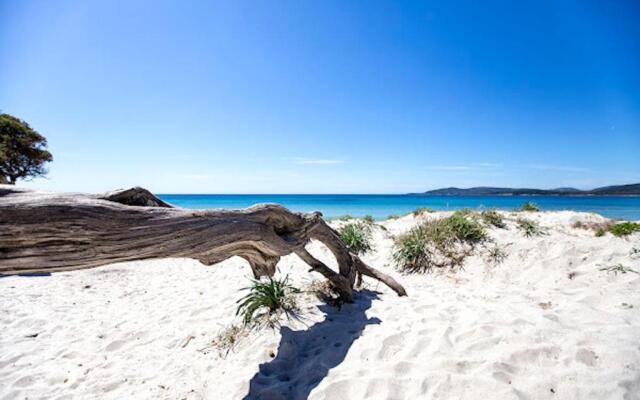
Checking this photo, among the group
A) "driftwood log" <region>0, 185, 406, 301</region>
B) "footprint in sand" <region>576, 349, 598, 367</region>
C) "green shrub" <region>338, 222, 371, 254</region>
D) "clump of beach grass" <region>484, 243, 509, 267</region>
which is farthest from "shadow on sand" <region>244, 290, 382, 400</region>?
"green shrub" <region>338, 222, 371, 254</region>

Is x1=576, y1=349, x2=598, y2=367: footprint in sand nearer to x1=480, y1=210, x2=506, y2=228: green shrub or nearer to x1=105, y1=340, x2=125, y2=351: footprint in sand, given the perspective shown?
x1=105, y1=340, x2=125, y2=351: footprint in sand

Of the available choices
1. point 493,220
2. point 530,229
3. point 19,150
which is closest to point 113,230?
point 530,229

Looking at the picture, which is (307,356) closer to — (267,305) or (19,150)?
(267,305)

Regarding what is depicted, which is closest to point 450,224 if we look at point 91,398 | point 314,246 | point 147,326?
point 314,246

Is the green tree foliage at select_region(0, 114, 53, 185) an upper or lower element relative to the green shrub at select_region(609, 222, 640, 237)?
Answer: upper

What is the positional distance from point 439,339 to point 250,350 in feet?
7.04

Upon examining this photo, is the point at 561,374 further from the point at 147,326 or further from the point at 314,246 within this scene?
the point at 314,246

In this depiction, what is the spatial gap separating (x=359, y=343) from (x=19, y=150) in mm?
23320

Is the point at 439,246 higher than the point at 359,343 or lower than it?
higher

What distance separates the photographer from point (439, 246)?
764 cm

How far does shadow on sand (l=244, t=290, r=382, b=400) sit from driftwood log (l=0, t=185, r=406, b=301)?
1.20m

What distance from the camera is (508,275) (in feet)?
20.9

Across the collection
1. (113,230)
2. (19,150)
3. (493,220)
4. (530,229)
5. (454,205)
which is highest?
(19,150)

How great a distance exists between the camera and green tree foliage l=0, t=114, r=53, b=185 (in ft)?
53.3
